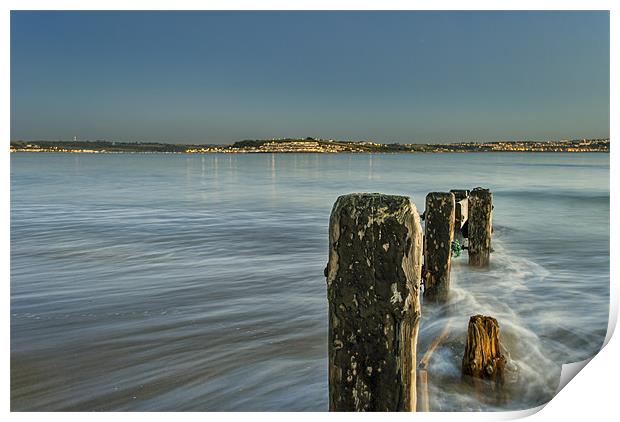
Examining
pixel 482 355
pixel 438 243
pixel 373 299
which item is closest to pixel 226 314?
pixel 438 243

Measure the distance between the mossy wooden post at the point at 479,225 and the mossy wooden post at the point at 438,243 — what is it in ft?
6.58

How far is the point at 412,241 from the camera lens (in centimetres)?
226

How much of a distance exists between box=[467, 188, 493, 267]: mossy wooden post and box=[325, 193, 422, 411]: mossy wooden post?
574 cm

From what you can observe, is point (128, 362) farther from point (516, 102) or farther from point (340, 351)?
point (516, 102)

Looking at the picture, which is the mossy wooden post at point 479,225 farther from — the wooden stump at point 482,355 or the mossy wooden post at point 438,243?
the wooden stump at point 482,355

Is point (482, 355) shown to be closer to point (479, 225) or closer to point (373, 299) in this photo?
point (373, 299)

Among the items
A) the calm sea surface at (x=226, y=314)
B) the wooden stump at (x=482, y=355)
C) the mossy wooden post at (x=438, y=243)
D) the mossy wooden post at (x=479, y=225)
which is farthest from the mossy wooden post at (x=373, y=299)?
the mossy wooden post at (x=479, y=225)

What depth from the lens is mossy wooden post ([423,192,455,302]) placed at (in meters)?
5.84

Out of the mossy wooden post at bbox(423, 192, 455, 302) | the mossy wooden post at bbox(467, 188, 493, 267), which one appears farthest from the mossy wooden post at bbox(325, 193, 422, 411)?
the mossy wooden post at bbox(467, 188, 493, 267)

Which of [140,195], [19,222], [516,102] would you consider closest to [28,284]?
[19,222]

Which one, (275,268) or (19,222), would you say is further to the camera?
(19,222)

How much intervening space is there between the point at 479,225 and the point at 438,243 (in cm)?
232

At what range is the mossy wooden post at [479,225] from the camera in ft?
25.4
